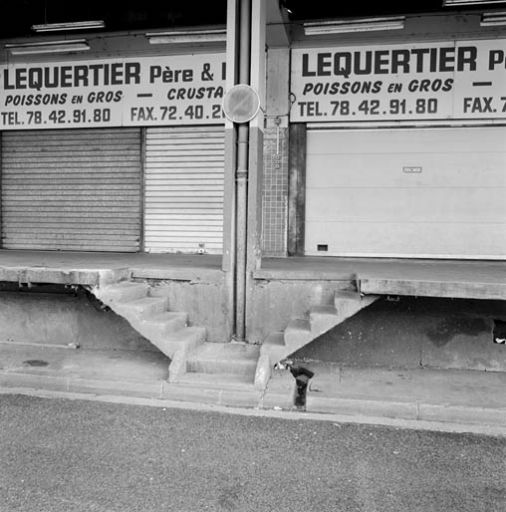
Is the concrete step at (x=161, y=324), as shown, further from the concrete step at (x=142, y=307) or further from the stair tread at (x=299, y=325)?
the stair tread at (x=299, y=325)

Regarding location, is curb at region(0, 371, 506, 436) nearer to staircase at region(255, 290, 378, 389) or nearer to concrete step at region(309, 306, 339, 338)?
staircase at region(255, 290, 378, 389)

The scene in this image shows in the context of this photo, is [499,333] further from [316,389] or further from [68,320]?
[68,320]

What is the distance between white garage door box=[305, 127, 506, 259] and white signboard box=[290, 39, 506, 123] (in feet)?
1.17

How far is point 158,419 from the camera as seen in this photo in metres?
4.84

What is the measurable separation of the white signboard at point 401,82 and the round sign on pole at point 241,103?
133 inches

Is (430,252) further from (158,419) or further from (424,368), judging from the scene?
(158,419)

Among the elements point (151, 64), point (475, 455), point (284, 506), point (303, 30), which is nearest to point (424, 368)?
point (475, 455)

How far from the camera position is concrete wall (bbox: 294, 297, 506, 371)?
20.3ft

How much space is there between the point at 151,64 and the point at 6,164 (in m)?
3.80

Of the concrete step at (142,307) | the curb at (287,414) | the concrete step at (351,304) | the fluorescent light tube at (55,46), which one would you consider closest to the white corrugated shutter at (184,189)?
the fluorescent light tube at (55,46)

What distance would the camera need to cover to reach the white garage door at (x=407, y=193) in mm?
9102

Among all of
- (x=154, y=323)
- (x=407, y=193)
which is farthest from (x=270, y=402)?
(x=407, y=193)

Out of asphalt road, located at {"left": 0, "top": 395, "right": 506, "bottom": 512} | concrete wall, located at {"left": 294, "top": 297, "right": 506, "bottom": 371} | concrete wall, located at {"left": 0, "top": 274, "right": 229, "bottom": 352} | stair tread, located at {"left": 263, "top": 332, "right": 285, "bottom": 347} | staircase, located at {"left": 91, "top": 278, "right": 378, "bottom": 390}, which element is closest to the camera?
asphalt road, located at {"left": 0, "top": 395, "right": 506, "bottom": 512}

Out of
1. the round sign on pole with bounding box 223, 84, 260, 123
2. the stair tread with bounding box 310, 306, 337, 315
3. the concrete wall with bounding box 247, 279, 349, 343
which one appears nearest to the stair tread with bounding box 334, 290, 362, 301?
the stair tread with bounding box 310, 306, 337, 315
